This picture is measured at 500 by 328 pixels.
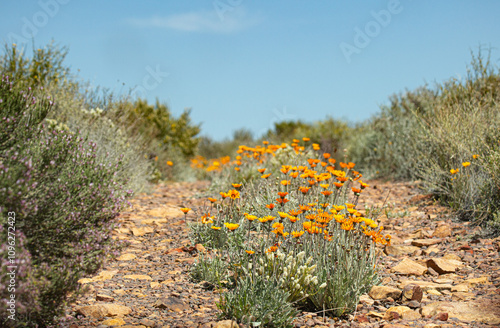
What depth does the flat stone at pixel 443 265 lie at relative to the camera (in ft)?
15.1

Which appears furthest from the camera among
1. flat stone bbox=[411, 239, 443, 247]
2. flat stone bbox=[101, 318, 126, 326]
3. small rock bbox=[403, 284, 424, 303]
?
flat stone bbox=[411, 239, 443, 247]

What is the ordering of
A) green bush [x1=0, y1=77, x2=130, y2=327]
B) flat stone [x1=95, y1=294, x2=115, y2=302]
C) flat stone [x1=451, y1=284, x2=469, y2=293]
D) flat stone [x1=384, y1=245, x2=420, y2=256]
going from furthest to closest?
1. flat stone [x1=384, y1=245, x2=420, y2=256]
2. flat stone [x1=451, y1=284, x2=469, y2=293]
3. flat stone [x1=95, y1=294, x2=115, y2=302]
4. green bush [x1=0, y1=77, x2=130, y2=327]

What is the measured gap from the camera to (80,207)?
11.8 ft

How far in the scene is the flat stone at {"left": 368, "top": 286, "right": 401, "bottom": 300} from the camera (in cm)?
385

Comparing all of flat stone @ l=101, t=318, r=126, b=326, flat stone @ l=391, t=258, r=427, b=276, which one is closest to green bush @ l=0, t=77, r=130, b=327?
flat stone @ l=101, t=318, r=126, b=326

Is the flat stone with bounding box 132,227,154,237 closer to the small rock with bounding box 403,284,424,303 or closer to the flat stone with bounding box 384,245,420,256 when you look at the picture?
the flat stone with bounding box 384,245,420,256

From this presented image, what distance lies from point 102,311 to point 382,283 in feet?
8.54

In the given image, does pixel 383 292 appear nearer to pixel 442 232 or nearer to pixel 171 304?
pixel 171 304

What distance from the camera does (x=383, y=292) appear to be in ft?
12.6

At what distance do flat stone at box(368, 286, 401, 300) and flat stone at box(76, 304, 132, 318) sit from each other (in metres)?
2.15

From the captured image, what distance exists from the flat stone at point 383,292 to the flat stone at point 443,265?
A: 998 mm

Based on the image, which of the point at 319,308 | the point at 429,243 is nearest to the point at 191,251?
the point at 319,308

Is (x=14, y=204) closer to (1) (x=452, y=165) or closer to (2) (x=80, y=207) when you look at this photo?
(2) (x=80, y=207)

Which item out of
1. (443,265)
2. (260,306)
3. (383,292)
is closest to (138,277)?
(260,306)
